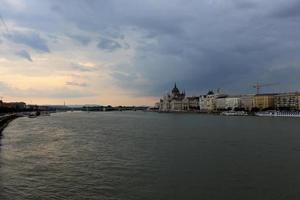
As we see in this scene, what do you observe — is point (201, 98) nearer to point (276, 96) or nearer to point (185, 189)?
point (276, 96)

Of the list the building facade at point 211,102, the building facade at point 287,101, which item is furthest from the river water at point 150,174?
the building facade at point 211,102

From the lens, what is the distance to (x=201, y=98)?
163250mm

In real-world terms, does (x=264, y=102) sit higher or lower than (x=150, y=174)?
higher

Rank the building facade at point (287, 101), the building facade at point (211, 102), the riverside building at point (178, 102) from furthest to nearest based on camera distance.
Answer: the riverside building at point (178, 102)
the building facade at point (211, 102)
the building facade at point (287, 101)

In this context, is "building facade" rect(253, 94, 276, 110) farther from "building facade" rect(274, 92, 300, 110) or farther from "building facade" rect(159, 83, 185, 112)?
"building facade" rect(159, 83, 185, 112)

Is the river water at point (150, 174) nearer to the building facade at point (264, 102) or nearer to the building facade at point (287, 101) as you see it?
the building facade at point (287, 101)

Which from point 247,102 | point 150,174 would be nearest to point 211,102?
point 247,102

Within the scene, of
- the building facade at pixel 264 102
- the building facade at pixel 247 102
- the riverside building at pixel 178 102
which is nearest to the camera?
the building facade at pixel 264 102

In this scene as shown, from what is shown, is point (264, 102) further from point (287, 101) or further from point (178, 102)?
point (178, 102)

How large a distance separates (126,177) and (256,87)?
5695 inches

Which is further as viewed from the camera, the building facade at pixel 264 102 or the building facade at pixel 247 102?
the building facade at pixel 247 102

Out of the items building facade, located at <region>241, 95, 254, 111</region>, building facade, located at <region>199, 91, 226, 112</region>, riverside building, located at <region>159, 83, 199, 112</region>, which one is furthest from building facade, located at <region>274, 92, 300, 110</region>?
riverside building, located at <region>159, 83, 199, 112</region>

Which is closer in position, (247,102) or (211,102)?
(247,102)

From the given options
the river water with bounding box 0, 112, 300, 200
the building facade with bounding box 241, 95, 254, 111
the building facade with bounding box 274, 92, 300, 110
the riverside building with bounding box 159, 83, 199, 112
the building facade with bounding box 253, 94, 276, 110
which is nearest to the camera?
the river water with bounding box 0, 112, 300, 200
